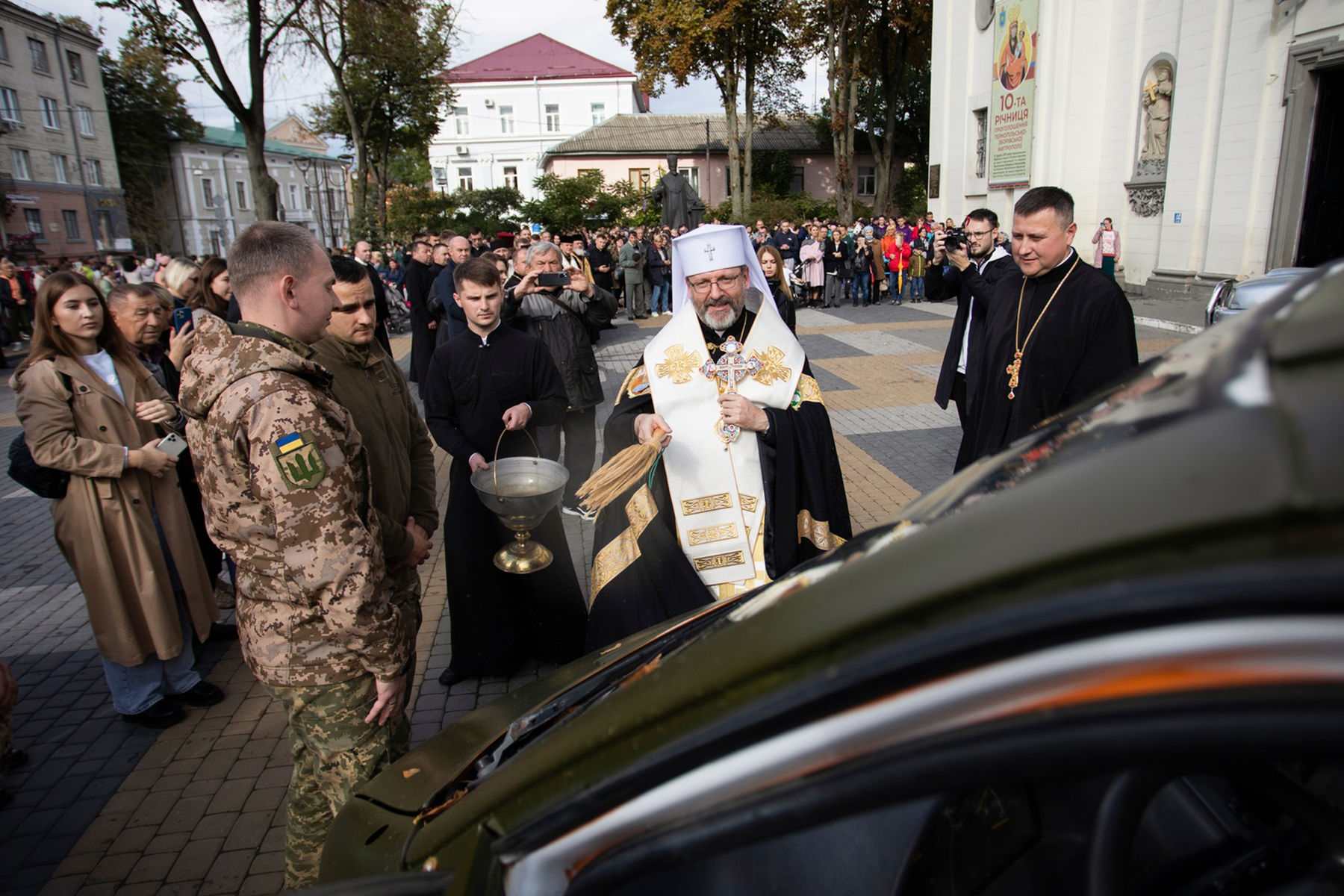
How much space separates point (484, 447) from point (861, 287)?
1621cm

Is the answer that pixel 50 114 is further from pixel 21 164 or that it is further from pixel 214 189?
pixel 214 189

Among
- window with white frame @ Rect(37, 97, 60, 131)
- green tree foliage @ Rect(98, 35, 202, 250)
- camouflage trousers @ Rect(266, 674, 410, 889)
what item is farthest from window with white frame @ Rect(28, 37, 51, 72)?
camouflage trousers @ Rect(266, 674, 410, 889)

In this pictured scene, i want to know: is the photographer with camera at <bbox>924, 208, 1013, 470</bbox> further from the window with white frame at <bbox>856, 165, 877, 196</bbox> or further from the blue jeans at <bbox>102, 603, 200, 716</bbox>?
the window with white frame at <bbox>856, 165, 877, 196</bbox>

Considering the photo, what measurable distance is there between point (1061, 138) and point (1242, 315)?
67.1 ft

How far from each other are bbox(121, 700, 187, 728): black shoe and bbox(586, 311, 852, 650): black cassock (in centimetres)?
209

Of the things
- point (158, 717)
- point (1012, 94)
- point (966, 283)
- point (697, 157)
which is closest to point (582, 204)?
point (697, 157)

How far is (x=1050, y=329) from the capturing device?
4.03 metres

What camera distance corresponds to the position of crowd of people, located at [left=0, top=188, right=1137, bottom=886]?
2.15m

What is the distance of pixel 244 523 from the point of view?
2164 millimetres

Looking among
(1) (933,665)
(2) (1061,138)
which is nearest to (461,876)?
(1) (933,665)

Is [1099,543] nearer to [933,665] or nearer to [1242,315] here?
[933,665]

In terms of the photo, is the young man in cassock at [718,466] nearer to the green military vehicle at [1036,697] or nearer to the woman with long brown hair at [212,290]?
the green military vehicle at [1036,697]

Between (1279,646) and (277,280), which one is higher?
(277,280)

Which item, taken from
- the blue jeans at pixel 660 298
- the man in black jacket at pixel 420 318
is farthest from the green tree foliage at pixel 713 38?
the man in black jacket at pixel 420 318
